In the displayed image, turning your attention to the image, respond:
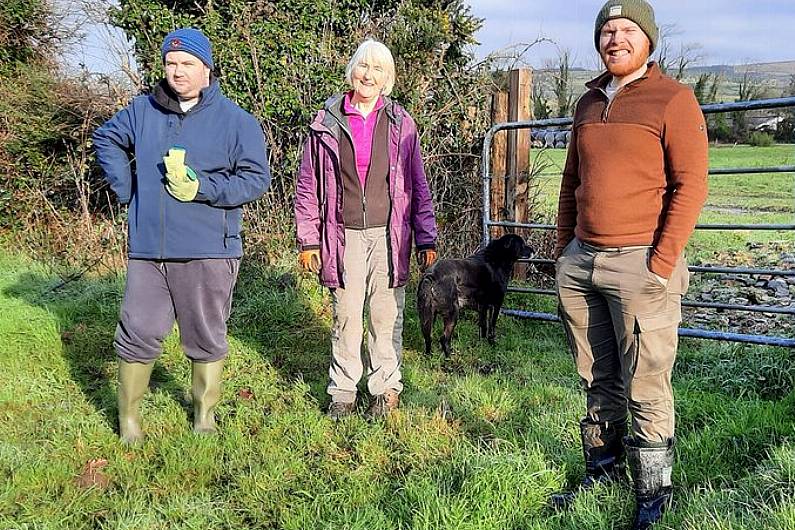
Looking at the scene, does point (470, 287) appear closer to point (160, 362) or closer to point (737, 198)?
point (160, 362)

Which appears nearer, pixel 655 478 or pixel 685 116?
pixel 685 116

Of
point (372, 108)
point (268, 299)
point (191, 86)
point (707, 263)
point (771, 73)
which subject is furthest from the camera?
point (771, 73)

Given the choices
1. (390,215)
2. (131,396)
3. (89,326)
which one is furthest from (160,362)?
(390,215)

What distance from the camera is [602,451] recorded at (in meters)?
2.93

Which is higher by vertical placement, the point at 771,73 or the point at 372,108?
the point at 771,73

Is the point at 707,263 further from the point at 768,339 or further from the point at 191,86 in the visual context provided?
the point at 191,86

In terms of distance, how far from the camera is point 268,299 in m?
5.97

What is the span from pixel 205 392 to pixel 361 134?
1.72 meters

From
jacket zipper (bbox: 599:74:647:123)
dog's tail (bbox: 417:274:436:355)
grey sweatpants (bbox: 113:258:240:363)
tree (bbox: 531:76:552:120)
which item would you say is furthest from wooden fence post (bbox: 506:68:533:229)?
jacket zipper (bbox: 599:74:647:123)

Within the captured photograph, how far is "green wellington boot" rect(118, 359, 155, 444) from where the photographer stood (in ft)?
11.7

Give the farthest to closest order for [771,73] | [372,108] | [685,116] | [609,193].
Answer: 1. [771,73]
2. [372,108]
3. [609,193]
4. [685,116]

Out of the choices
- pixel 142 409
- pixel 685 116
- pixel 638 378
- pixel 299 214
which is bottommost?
pixel 142 409

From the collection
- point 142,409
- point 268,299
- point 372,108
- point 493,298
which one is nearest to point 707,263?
point 493,298

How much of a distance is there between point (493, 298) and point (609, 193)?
3118 millimetres
